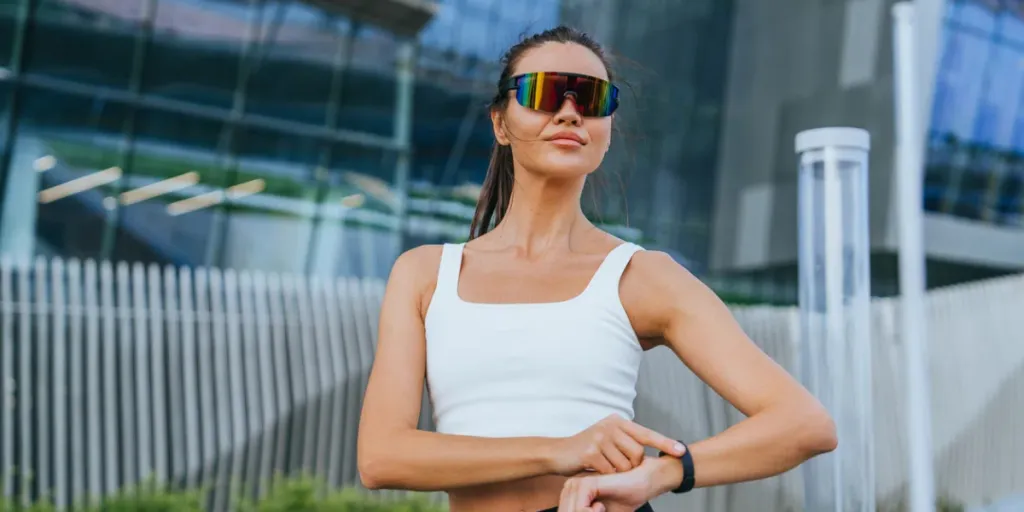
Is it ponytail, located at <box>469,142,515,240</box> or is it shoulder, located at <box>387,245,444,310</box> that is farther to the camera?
ponytail, located at <box>469,142,515,240</box>

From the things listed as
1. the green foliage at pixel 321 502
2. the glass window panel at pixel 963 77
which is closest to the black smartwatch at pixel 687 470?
the green foliage at pixel 321 502

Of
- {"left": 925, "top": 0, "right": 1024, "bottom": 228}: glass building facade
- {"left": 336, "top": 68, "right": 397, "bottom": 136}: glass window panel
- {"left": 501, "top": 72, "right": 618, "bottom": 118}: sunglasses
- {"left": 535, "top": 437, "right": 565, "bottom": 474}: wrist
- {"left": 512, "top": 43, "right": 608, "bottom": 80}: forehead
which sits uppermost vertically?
{"left": 925, "top": 0, "right": 1024, "bottom": 228}: glass building facade

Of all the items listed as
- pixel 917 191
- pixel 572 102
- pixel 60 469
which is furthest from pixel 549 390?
pixel 60 469

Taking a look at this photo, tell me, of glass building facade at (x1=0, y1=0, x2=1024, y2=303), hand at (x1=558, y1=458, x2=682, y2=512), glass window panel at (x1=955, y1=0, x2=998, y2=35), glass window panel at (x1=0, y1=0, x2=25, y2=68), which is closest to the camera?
hand at (x1=558, y1=458, x2=682, y2=512)

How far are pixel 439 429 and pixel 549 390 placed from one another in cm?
23

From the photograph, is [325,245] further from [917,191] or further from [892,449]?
[917,191]

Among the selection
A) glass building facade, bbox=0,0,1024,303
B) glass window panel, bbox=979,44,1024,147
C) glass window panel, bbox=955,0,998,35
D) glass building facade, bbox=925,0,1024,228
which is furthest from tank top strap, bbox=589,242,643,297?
glass window panel, bbox=979,44,1024,147

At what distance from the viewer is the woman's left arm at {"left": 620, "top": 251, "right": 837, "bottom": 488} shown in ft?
5.20

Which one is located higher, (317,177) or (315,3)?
(315,3)

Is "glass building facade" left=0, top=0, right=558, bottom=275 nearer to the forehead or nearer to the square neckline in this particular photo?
the forehead

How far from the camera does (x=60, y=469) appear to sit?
895cm

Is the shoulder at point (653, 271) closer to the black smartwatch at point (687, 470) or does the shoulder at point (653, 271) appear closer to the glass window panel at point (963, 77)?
the black smartwatch at point (687, 470)

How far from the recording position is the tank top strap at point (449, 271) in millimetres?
1854

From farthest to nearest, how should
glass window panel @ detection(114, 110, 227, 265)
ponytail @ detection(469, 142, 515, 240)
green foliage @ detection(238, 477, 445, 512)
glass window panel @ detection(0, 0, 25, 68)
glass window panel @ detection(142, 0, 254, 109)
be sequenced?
glass window panel @ detection(142, 0, 254, 109), glass window panel @ detection(114, 110, 227, 265), glass window panel @ detection(0, 0, 25, 68), green foliage @ detection(238, 477, 445, 512), ponytail @ detection(469, 142, 515, 240)
